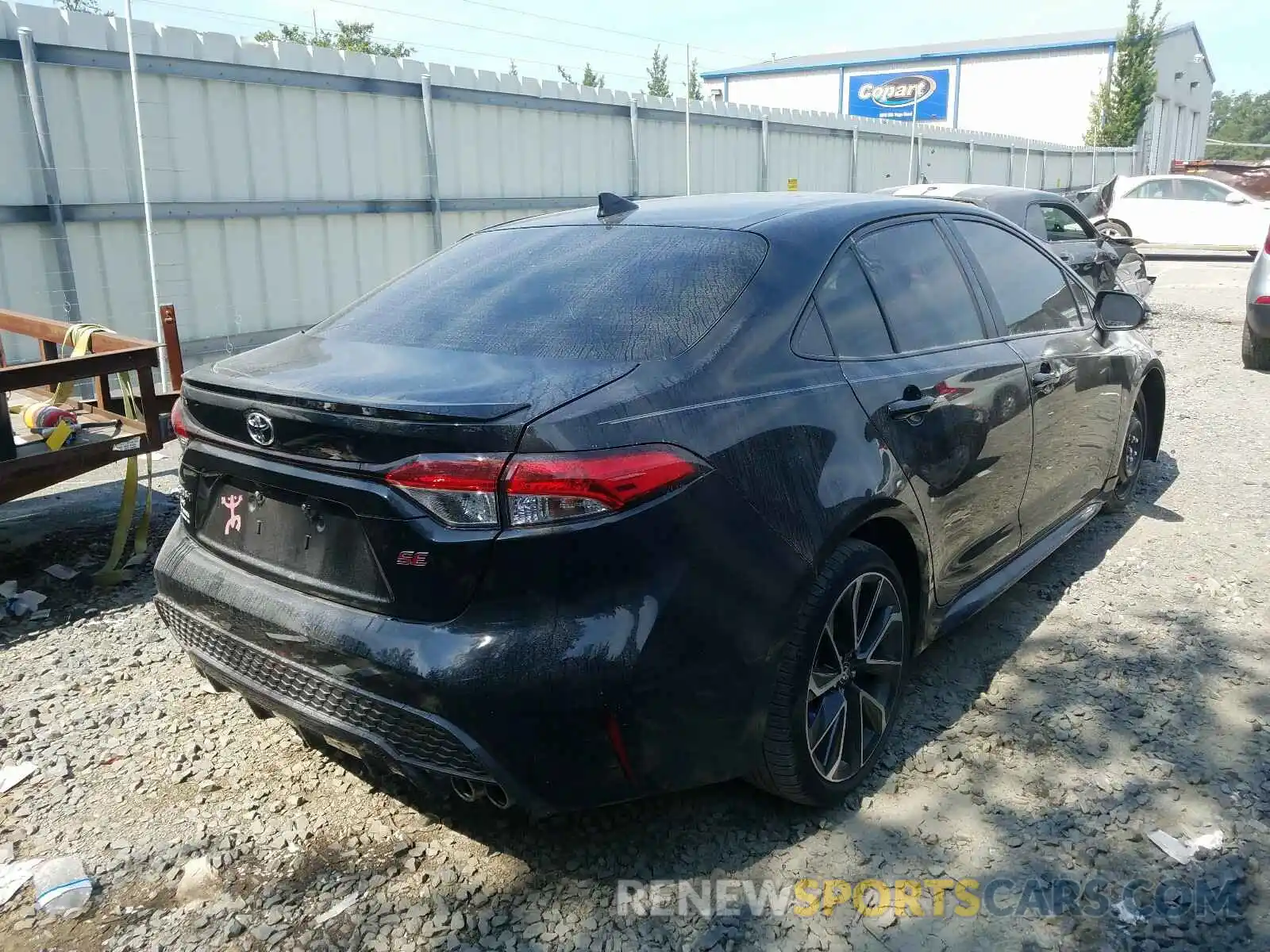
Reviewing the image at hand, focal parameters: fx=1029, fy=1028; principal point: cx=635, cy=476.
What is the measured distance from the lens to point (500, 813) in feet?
9.32

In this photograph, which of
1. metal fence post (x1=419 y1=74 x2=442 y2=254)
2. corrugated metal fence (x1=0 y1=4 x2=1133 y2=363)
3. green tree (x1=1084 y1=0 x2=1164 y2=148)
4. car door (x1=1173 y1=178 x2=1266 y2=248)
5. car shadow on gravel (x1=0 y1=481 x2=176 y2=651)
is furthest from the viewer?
green tree (x1=1084 y1=0 x2=1164 y2=148)

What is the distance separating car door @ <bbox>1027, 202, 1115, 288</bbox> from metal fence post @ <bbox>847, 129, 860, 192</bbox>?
8813 millimetres

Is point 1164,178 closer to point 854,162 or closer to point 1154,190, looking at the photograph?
point 1154,190

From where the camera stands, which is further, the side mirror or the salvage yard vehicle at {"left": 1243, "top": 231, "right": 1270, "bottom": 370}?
the salvage yard vehicle at {"left": 1243, "top": 231, "right": 1270, "bottom": 370}

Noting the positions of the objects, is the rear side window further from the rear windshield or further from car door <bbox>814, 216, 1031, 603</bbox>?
the rear windshield

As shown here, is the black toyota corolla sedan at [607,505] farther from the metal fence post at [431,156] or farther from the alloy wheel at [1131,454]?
the metal fence post at [431,156]

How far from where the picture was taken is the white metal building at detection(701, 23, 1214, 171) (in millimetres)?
46562

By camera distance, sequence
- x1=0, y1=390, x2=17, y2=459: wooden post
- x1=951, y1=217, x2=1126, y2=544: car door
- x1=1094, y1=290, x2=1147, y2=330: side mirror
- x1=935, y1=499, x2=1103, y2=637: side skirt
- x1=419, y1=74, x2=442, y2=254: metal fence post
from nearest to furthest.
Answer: x1=935, y1=499, x2=1103, y2=637: side skirt → x1=951, y1=217, x2=1126, y2=544: car door → x1=0, y1=390, x2=17, y2=459: wooden post → x1=1094, y1=290, x2=1147, y2=330: side mirror → x1=419, y1=74, x2=442, y2=254: metal fence post

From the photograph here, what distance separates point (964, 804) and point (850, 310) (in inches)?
56.5

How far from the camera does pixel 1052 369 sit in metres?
3.88

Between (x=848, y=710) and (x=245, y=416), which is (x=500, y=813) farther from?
(x=245, y=416)

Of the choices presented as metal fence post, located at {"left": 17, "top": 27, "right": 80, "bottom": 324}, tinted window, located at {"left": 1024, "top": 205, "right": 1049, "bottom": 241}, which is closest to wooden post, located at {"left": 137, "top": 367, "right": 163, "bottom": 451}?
metal fence post, located at {"left": 17, "top": 27, "right": 80, "bottom": 324}

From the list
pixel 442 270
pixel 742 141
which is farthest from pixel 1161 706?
pixel 742 141

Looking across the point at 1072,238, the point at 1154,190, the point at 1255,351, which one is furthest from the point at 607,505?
the point at 1154,190
